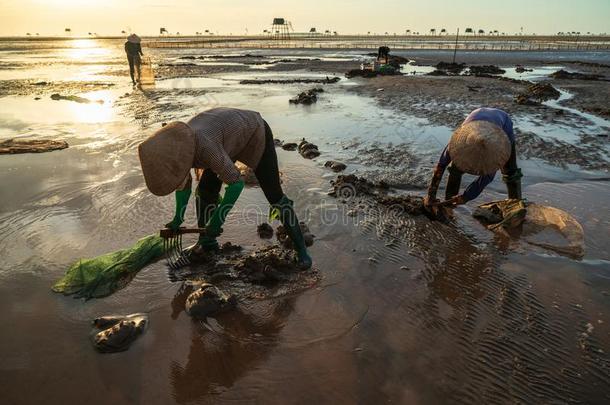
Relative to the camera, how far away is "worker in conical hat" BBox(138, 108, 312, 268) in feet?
7.79

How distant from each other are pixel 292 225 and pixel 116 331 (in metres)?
1.48

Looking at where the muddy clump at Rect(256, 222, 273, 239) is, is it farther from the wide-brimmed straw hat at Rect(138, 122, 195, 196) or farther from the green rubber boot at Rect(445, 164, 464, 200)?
the green rubber boot at Rect(445, 164, 464, 200)

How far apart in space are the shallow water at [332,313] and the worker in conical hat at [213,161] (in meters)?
0.59

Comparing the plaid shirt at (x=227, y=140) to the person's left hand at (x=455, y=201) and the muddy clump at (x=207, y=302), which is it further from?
the person's left hand at (x=455, y=201)

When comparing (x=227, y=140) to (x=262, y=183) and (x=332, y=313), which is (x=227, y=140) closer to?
(x=262, y=183)

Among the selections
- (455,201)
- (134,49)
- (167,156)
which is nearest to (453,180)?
A: (455,201)

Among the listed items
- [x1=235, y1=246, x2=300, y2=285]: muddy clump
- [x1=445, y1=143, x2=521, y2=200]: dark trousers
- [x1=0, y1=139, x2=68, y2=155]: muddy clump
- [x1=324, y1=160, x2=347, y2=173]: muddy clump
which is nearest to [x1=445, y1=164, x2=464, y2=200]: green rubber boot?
[x1=445, y1=143, x2=521, y2=200]: dark trousers

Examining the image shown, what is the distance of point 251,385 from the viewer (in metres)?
2.17

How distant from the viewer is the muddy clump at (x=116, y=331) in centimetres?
238

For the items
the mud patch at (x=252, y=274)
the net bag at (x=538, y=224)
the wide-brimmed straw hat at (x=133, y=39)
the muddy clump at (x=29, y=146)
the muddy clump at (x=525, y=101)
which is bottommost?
the mud patch at (x=252, y=274)

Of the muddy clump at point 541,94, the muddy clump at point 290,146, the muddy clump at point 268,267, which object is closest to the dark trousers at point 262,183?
the muddy clump at point 268,267

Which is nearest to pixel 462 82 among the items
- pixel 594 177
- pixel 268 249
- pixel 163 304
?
pixel 594 177

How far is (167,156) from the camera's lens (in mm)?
2357

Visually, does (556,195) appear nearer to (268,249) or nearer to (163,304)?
(268,249)
